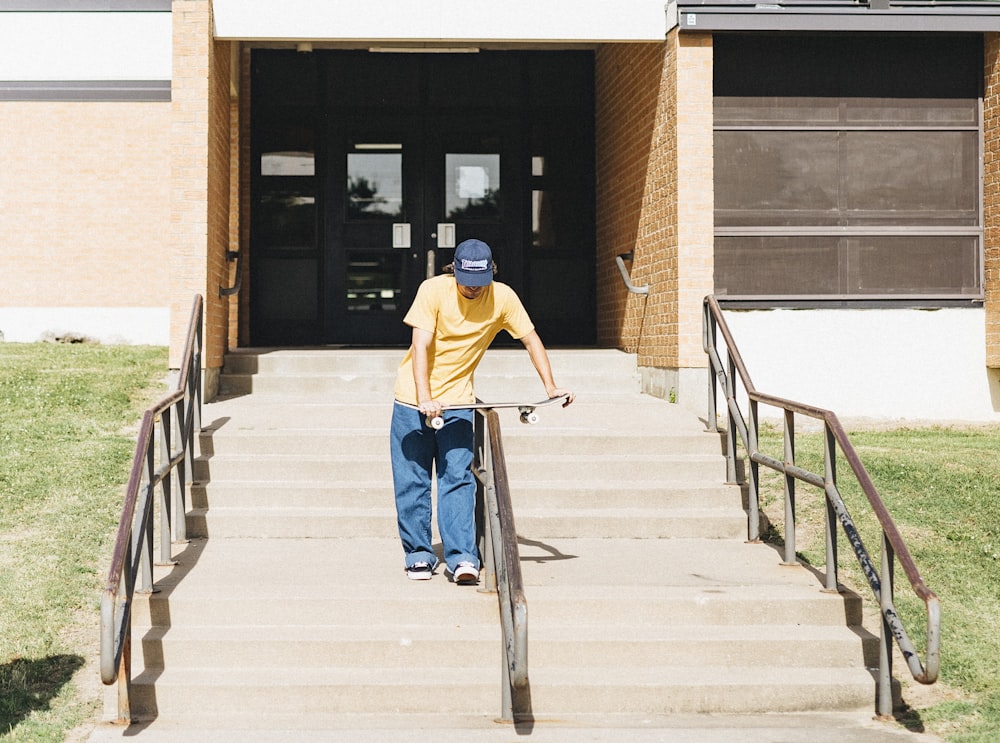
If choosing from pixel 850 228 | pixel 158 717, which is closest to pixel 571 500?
pixel 158 717

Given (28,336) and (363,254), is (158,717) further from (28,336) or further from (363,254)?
(28,336)

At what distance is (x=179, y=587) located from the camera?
5.63 meters

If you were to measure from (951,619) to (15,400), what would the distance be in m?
7.68

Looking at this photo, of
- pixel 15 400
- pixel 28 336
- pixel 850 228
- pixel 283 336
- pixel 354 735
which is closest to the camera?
pixel 354 735

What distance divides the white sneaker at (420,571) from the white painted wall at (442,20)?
5.57m

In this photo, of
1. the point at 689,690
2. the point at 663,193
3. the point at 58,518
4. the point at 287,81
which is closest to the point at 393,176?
the point at 287,81

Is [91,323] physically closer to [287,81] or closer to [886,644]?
[287,81]

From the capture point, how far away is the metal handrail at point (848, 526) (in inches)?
177

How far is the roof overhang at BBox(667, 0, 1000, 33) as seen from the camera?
9602 mm

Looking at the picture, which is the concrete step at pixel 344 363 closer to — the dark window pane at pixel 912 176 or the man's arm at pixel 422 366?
the dark window pane at pixel 912 176

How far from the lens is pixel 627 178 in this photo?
1137cm

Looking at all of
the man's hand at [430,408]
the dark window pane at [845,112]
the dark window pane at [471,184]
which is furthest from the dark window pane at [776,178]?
the man's hand at [430,408]

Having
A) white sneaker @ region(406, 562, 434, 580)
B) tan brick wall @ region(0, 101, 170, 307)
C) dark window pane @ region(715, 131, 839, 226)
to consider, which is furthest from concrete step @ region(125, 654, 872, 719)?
tan brick wall @ region(0, 101, 170, 307)

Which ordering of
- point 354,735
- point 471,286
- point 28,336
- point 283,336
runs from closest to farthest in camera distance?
point 354,735 → point 471,286 → point 283,336 → point 28,336
